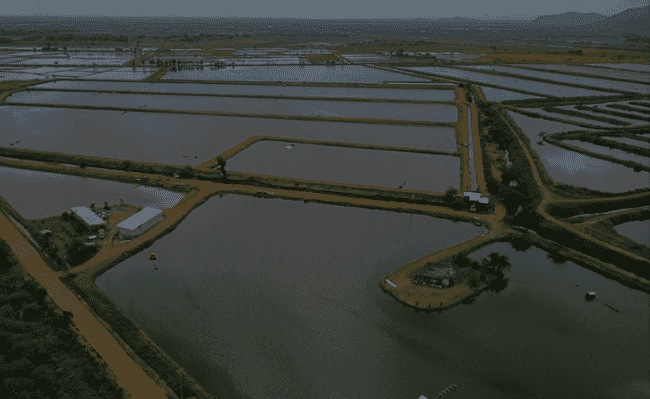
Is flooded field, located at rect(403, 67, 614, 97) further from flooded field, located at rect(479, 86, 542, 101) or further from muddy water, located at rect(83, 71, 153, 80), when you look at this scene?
muddy water, located at rect(83, 71, 153, 80)

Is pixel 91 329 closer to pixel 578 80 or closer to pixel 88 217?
pixel 88 217

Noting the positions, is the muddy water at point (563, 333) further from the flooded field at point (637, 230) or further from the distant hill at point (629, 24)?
the distant hill at point (629, 24)

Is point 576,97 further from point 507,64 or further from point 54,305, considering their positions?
point 54,305

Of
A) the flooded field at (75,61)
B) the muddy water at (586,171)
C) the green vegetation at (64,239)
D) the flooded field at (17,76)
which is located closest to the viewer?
the green vegetation at (64,239)

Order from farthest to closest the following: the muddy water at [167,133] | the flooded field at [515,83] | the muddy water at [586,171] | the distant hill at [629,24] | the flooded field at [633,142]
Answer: the distant hill at [629,24] < the flooded field at [515,83] < the flooded field at [633,142] < the muddy water at [167,133] < the muddy water at [586,171]

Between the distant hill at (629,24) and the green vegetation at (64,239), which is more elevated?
the distant hill at (629,24)

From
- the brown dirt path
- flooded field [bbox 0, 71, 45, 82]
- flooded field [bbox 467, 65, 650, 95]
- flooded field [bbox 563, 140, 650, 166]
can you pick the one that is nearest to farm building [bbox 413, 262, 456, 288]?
the brown dirt path

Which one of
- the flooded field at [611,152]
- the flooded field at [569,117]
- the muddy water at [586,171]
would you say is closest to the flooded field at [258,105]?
the flooded field at [569,117]

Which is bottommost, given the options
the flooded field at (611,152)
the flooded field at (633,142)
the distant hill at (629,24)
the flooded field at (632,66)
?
the flooded field at (611,152)
